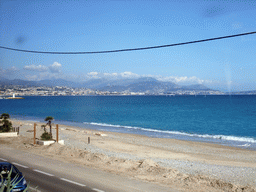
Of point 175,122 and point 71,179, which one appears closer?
point 71,179

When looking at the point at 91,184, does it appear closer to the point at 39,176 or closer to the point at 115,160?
the point at 39,176

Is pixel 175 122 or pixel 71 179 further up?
pixel 71 179

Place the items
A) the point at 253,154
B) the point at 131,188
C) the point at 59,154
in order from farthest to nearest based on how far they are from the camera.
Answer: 1. the point at 253,154
2. the point at 59,154
3. the point at 131,188

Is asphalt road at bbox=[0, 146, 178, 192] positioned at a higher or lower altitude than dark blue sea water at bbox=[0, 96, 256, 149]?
higher

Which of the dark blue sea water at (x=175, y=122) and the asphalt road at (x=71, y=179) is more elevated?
the asphalt road at (x=71, y=179)

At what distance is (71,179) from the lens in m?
12.6

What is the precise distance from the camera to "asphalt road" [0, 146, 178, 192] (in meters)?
11.2

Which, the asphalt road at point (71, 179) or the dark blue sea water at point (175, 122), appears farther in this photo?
the dark blue sea water at point (175, 122)

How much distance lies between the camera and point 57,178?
12688 millimetres

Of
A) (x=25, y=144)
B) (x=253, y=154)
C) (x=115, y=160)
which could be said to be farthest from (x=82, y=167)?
(x=253, y=154)

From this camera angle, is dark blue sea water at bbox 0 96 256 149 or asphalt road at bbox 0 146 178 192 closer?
asphalt road at bbox 0 146 178 192

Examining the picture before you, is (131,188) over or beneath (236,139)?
over

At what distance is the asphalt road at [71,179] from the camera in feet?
36.7

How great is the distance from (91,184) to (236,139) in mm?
32732
